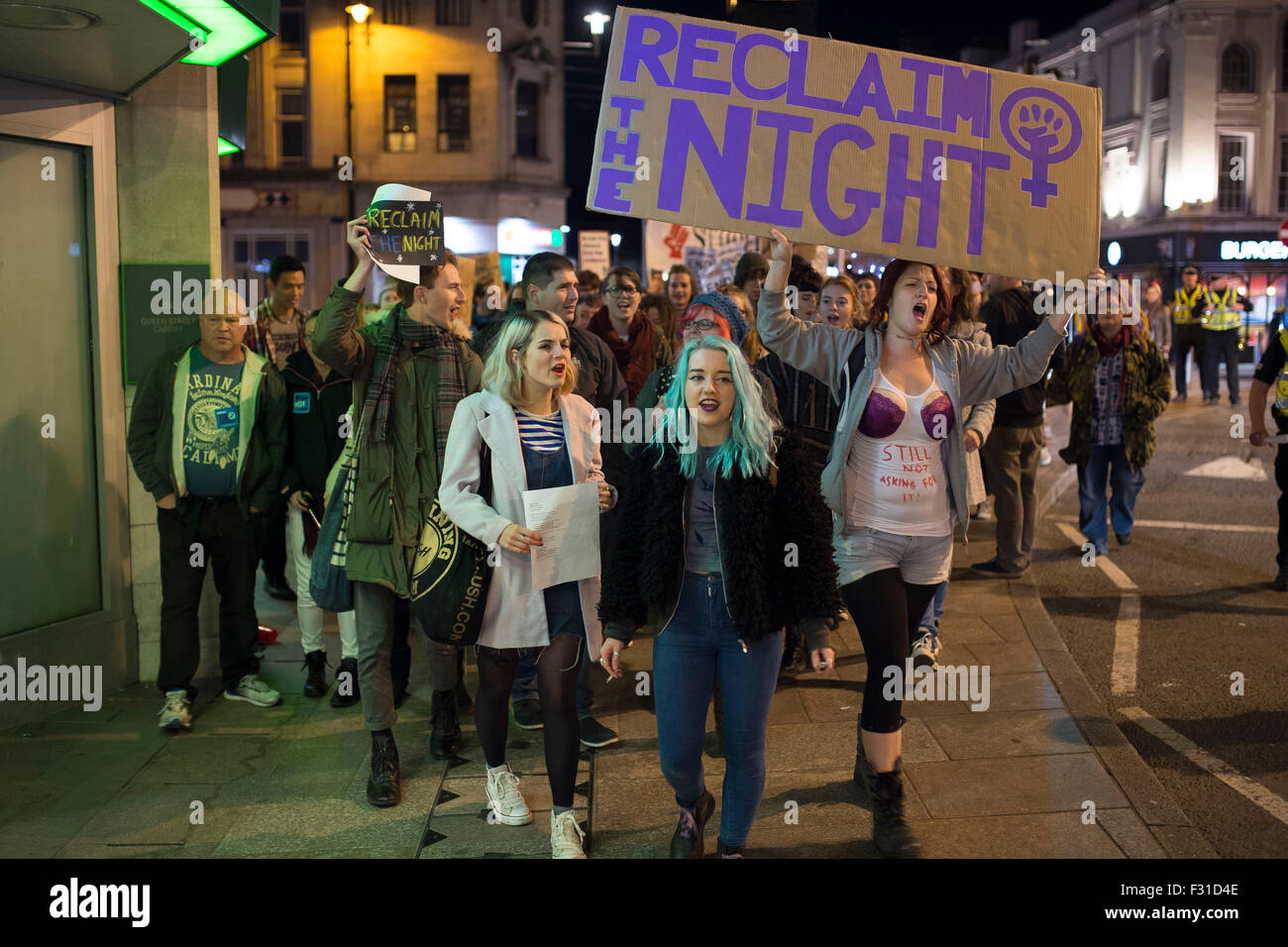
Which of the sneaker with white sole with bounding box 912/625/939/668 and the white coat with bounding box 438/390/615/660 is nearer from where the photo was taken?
the white coat with bounding box 438/390/615/660

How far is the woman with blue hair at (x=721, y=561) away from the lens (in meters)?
3.97

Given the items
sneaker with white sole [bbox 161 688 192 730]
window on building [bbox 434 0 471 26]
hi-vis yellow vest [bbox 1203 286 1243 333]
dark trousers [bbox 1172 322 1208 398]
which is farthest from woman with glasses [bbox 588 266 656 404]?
window on building [bbox 434 0 471 26]

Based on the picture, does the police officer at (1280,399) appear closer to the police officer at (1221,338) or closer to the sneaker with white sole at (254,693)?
→ the sneaker with white sole at (254,693)

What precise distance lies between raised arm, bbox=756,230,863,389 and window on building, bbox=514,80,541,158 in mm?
33760

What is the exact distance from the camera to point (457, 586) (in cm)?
446

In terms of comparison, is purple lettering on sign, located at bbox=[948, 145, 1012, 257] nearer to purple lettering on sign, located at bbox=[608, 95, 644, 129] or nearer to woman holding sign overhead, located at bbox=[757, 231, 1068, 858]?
woman holding sign overhead, located at bbox=[757, 231, 1068, 858]

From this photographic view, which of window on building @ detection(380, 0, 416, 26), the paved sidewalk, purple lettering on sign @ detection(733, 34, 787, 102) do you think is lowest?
the paved sidewalk

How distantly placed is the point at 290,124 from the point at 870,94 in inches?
→ 1379

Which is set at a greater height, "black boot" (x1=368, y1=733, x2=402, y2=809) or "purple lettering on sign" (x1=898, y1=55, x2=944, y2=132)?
"purple lettering on sign" (x1=898, y1=55, x2=944, y2=132)

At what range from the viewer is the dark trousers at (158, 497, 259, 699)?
19.7 feet

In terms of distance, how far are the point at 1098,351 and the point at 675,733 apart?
6638 millimetres

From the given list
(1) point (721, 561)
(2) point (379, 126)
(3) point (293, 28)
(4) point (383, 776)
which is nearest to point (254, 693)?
(4) point (383, 776)

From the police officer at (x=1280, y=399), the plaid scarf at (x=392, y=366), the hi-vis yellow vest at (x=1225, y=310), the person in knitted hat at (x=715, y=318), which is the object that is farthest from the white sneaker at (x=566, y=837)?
the hi-vis yellow vest at (x=1225, y=310)

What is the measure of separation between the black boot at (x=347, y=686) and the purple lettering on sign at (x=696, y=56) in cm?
340
